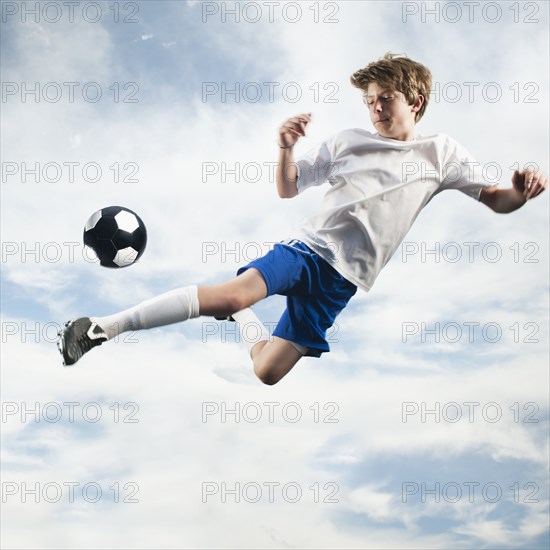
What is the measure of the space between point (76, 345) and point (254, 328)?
1.73m

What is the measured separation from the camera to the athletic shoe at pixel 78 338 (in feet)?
13.9

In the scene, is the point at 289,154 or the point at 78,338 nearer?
the point at 78,338

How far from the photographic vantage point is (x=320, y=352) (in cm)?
530

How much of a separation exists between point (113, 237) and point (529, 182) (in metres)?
2.87

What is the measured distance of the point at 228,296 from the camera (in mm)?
4398

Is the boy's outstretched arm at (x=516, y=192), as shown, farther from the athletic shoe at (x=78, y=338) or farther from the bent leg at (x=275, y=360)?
the athletic shoe at (x=78, y=338)

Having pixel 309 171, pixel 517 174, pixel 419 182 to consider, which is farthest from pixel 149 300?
pixel 517 174

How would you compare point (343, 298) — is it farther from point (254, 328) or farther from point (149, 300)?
point (149, 300)

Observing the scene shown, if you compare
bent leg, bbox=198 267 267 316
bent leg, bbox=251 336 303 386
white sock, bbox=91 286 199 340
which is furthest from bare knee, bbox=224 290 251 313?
bent leg, bbox=251 336 303 386

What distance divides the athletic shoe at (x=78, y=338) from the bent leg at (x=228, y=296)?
2.00 feet

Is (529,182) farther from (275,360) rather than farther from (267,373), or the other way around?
(267,373)

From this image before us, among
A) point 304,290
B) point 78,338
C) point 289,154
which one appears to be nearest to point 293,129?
point 289,154

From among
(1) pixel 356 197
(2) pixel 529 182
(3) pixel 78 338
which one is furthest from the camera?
(2) pixel 529 182

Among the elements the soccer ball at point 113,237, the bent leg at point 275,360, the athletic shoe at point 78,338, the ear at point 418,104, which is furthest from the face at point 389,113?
the athletic shoe at point 78,338
